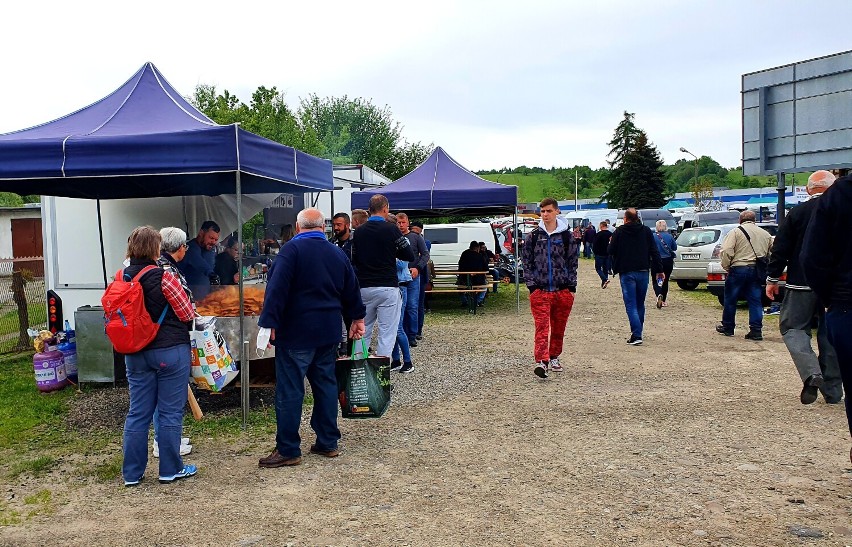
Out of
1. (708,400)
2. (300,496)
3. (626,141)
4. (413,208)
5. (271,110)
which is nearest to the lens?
(300,496)

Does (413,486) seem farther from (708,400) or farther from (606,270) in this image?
(606,270)

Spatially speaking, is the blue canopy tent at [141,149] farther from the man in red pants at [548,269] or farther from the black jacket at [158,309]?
the man in red pants at [548,269]

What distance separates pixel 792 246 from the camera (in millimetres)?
6566

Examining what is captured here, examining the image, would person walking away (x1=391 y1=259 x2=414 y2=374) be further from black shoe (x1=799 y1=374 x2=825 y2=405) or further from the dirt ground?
black shoe (x1=799 y1=374 x2=825 y2=405)

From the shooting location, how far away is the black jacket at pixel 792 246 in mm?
6449

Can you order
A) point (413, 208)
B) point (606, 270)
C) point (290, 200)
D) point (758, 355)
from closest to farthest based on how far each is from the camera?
point (758, 355), point (290, 200), point (413, 208), point (606, 270)

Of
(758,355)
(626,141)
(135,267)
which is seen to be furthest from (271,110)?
(626,141)

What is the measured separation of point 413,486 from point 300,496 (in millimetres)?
695

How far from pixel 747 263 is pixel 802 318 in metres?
4.06

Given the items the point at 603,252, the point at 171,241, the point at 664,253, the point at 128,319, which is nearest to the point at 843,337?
the point at 128,319

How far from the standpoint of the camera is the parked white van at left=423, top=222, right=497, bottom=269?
65.9ft

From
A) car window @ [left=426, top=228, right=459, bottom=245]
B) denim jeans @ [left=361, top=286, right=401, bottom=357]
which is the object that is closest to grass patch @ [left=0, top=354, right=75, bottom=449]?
denim jeans @ [left=361, top=286, right=401, bottom=357]

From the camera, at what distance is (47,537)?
13.5 feet

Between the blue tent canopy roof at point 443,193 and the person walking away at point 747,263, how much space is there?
4.44m
